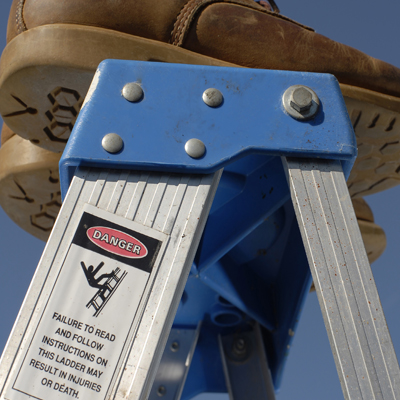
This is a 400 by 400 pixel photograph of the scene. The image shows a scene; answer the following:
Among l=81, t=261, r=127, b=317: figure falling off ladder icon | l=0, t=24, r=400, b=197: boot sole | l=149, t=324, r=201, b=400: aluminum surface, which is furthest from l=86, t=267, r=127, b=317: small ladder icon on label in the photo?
l=149, t=324, r=201, b=400: aluminum surface

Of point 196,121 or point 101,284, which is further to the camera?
point 196,121

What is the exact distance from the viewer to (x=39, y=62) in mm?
1503

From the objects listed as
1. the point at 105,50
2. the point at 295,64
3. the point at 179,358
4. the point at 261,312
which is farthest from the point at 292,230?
the point at 105,50

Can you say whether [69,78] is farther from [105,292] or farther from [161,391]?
[161,391]

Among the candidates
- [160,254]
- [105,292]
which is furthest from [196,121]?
[105,292]

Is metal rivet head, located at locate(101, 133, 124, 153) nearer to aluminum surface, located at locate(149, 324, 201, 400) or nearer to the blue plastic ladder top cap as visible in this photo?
the blue plastic ladder top cap

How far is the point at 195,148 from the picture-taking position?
3.70ft

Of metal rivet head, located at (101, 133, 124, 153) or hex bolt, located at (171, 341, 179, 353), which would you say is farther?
hex bolt, located at (171, 341, 179, 353)

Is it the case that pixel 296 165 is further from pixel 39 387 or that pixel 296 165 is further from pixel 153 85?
pixel 39 387

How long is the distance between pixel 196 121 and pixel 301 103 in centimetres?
23

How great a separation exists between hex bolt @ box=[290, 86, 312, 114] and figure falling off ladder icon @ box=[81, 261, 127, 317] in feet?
1.67

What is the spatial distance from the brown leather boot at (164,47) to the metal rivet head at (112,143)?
0.46 m

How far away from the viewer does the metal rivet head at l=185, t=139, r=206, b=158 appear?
3.69ft

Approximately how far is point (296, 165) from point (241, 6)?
0.67 m
